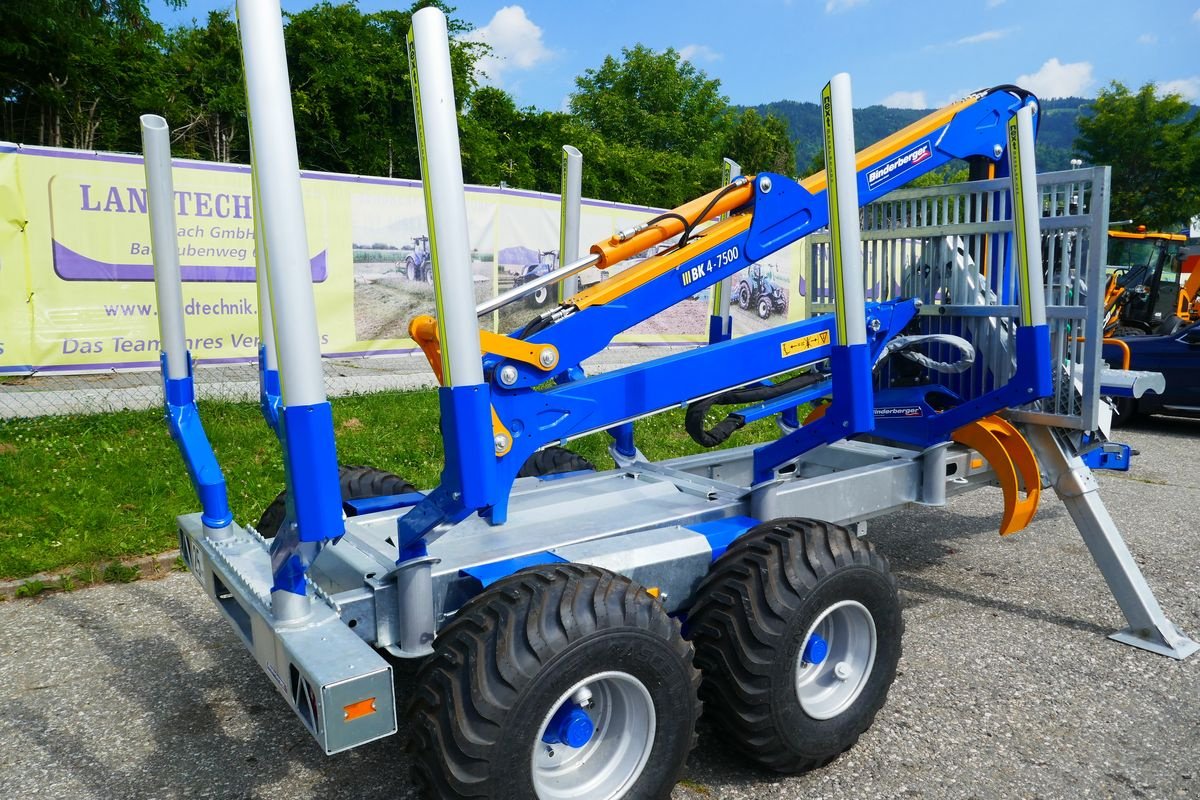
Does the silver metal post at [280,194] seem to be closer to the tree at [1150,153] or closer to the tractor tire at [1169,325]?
the tractor tire at [1169,325]

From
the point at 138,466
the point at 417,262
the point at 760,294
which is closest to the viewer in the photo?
the point at 138,466

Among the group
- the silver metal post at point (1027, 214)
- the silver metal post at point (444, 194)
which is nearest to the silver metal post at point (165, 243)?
the silver metal post at point (444, 194)

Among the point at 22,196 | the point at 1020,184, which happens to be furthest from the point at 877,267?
the point at 22,196

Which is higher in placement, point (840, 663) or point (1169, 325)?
point (1169, 325)

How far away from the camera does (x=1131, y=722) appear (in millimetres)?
3463

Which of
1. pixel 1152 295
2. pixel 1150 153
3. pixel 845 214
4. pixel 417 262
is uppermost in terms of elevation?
pixel 1150 153

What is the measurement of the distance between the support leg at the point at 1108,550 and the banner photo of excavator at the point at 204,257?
11.4ft

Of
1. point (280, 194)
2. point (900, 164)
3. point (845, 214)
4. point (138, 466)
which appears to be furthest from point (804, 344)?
point (138, 466)

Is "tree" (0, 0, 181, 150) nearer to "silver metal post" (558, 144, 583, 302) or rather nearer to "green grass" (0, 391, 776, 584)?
"green grass" (0, 391, 776, 584)

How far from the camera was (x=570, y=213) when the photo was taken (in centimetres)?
408

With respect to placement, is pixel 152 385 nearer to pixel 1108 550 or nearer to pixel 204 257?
pixel 204 257

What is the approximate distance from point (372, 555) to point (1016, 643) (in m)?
3.15

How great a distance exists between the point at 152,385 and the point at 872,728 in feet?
23.7

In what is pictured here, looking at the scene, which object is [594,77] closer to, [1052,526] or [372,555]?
[1052,526]
